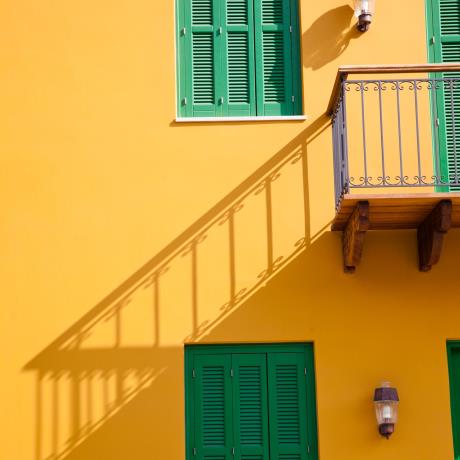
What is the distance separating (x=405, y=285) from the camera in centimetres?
1081

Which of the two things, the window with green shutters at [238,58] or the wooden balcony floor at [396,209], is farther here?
the window with green shutters at [238,58]

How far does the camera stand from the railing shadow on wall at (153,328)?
34.4ft

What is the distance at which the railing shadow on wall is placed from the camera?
10492 millimetres

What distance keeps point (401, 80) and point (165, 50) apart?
2440 mm

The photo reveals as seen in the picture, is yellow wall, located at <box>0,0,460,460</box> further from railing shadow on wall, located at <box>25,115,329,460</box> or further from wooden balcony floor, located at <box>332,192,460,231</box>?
wooden balcony floor, located at <box>332,192,460,231</box>

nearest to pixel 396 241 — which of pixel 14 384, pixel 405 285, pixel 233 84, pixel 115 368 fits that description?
pixel 405 285

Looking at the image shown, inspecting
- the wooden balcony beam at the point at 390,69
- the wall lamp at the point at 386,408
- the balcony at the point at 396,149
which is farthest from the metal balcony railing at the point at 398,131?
the wall lamp at the point at 386,408

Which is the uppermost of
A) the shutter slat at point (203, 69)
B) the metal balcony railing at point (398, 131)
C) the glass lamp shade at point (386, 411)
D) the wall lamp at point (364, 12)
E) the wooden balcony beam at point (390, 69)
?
the wall lamp at point (364, 12)

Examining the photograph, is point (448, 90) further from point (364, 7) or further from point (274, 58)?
point (274, 58)

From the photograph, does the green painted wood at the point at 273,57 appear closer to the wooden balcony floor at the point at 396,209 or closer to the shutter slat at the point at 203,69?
the shutter slat at the point at 203,69

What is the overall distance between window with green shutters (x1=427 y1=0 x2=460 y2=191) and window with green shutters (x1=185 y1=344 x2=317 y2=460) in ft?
7.97

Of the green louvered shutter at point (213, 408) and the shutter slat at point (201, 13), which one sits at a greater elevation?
the shutter slat at point (201, 13)

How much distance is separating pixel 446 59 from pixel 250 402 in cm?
398

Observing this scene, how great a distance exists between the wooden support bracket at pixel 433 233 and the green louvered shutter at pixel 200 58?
7.83ft
